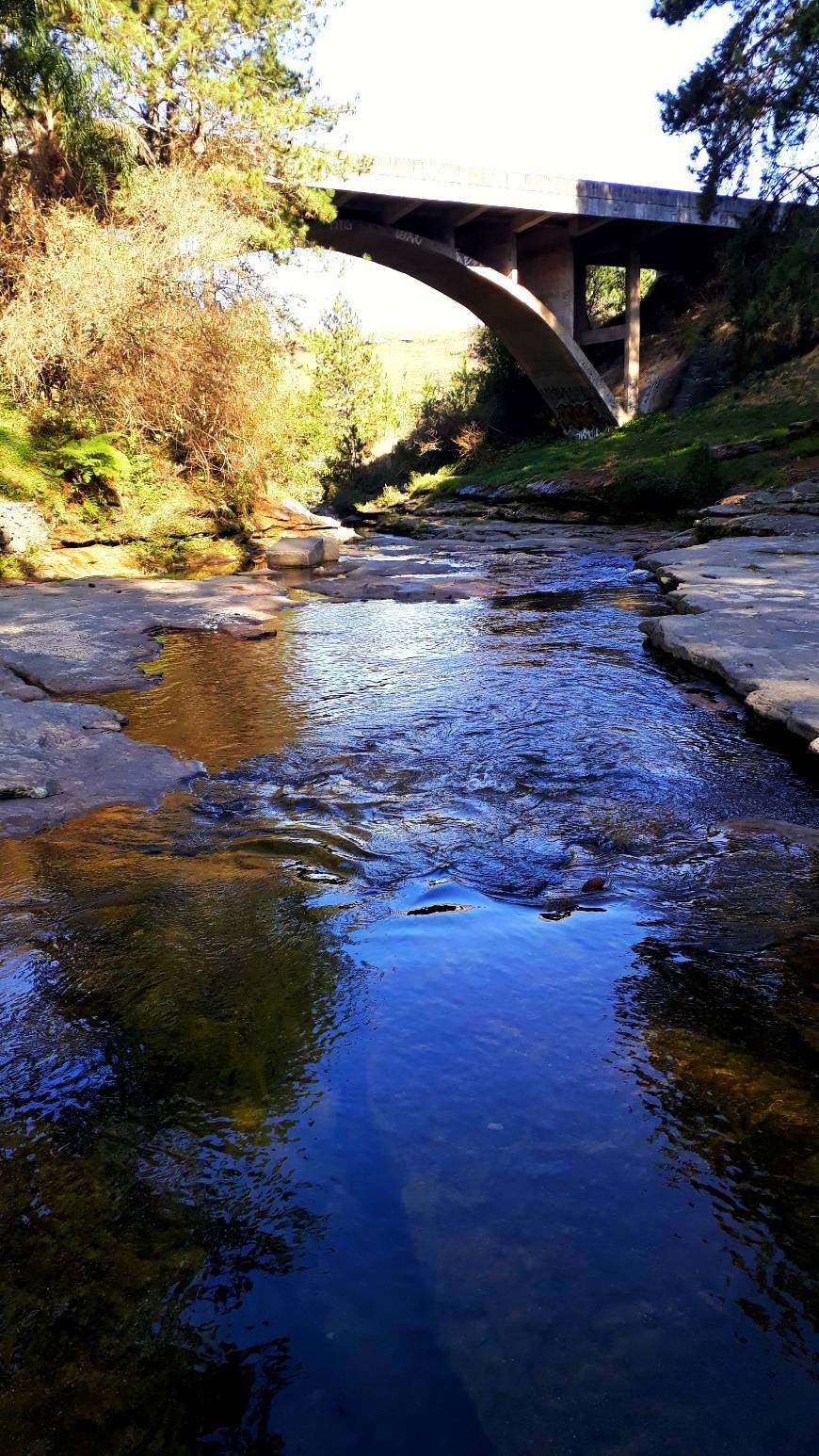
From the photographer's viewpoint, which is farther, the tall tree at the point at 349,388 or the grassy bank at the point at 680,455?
the tall tree at the point at 349,388

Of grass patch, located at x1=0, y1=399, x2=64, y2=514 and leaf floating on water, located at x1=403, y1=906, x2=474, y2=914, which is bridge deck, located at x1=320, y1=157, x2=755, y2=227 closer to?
grass patch, located at x1=0, y1=399, x2=64, y2=514

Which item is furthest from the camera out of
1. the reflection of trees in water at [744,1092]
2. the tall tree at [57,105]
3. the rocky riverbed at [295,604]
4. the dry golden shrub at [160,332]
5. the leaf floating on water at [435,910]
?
the dry golden shrub at [160,332]

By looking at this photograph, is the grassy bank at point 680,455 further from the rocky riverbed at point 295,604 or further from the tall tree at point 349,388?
the tall tree at point 349,388

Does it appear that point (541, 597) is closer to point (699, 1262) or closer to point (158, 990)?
point (158, 990)

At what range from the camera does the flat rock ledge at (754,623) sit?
434 centimetres

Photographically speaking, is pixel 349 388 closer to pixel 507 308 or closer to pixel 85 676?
pixel 507 308

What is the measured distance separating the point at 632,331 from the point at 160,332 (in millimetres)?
18143

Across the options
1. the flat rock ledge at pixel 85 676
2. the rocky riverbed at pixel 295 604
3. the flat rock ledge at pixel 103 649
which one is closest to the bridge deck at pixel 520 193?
the rocky riverbed at pixel 295 604

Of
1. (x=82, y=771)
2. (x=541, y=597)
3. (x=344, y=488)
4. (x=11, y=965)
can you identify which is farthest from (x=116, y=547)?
(x=344, y=488)

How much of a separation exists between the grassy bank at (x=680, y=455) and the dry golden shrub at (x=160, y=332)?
759 cm

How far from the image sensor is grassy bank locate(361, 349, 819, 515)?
55.1ft

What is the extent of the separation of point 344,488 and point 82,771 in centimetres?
3018

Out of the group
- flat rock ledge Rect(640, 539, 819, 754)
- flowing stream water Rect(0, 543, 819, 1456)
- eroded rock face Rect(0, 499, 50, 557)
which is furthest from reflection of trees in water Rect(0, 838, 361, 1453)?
eroded rock face Rect(0, 499, 50, 557)

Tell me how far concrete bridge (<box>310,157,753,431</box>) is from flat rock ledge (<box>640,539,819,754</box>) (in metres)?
13.5
